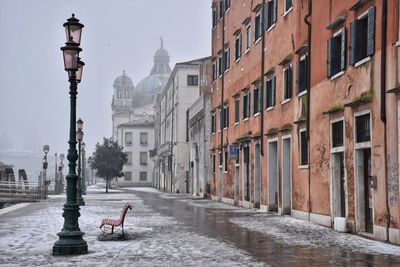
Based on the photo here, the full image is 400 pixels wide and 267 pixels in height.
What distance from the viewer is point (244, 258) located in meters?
10.2

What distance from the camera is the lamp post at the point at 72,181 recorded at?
35.6 feet

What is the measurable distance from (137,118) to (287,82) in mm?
93541

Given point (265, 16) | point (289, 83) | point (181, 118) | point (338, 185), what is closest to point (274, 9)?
point (265, 16)

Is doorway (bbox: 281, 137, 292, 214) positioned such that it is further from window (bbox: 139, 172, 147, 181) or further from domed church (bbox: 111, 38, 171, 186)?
window (bbox: 139, 172, 147, 181)

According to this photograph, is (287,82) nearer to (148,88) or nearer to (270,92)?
(270,92)

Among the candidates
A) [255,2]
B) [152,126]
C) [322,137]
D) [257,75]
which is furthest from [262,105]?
[152,126]

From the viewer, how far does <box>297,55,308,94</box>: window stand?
63.2ft

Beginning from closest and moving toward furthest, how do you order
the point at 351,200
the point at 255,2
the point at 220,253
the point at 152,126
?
1. the point at 220,253
2. the point at 351,200
3. the point at 255,2
4. the point at 152,126

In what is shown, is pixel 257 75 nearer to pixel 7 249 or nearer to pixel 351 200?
pixel 351 200

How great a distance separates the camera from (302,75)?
19.6 m

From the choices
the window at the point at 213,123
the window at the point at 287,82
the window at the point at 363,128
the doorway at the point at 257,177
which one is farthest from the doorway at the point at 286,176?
the window at the point at 213,123

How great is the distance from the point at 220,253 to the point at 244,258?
774mm

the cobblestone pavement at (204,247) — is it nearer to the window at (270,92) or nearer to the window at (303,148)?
the window at (303,148)

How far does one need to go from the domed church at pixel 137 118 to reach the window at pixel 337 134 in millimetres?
79948
